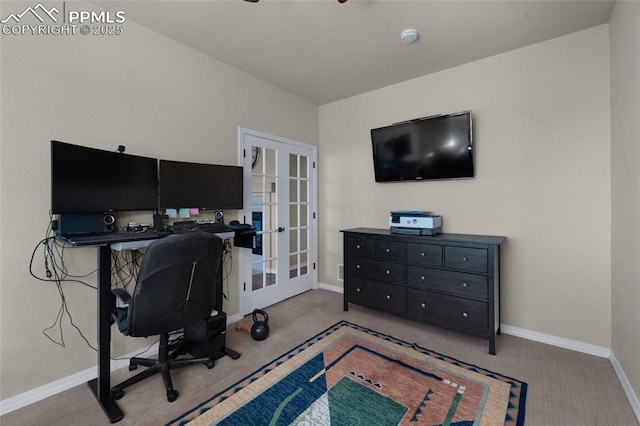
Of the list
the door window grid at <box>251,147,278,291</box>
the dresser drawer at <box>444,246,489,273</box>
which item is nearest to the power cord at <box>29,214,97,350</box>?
the door window grid at <box>251,147,278,291</box>

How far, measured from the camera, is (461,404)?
173 centimetres

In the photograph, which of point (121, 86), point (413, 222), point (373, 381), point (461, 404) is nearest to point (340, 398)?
point (373, 381)

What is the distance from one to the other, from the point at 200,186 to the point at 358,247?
5.81 feet

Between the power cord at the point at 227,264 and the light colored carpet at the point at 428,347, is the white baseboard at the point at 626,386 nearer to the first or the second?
the light colored carpet at the point at 428,347

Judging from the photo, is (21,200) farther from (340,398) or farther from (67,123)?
(340,398)

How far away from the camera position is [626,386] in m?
1.81

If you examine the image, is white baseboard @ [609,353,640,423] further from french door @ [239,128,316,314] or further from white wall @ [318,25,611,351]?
french door @ [239,128,316,314]

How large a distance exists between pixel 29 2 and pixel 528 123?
395 cm

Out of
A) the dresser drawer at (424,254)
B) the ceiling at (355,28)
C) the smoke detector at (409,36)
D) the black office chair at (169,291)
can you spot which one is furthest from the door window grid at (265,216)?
the smoke detector at (409,36)

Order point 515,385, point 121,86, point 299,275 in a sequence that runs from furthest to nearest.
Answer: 1. point 299,275
2. point 121,86
3. point 515,385

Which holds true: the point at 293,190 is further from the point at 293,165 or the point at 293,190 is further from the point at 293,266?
the point at 293,266

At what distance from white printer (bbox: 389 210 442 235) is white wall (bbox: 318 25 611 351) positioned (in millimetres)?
333

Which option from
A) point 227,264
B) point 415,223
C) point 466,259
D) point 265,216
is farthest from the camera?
point 265,216

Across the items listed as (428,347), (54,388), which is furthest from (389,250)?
(54,388)
